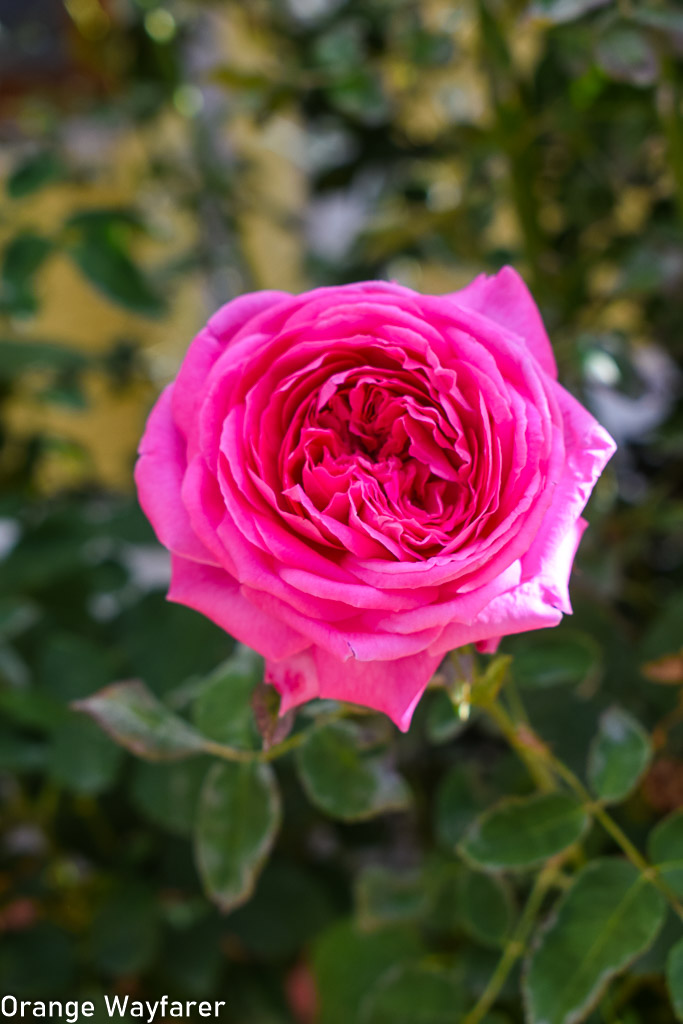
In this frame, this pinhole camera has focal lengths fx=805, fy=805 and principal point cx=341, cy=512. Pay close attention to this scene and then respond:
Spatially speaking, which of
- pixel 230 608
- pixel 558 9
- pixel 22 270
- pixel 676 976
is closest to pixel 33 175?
pixel 22 270

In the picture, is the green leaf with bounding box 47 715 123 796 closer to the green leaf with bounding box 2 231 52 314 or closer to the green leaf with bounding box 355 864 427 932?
the green leaf with bounding box 355 864 427 932

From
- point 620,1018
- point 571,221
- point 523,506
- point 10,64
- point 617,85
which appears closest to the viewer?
point 523,506

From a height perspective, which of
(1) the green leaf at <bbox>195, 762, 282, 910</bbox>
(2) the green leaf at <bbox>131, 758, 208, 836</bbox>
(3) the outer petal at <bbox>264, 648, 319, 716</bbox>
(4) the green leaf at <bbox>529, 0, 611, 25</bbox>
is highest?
(4) the green leaf at <bbox>529, 0, 611, 25</bbox>

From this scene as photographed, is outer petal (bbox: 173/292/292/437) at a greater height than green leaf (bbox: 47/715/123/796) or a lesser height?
greater

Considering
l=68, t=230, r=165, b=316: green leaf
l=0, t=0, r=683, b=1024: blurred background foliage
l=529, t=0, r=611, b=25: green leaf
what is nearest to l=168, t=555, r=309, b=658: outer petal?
l=0, t=0, r=683, b=1024: blurred background foliage

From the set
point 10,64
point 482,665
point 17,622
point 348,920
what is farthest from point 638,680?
point 10,64

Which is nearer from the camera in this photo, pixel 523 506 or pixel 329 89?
pixel 523 506

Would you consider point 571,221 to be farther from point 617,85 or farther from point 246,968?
point 246,968

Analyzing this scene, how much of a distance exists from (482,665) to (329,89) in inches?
16.0

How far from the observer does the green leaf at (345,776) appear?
0.32 metres

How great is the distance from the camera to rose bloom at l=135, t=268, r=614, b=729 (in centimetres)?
22

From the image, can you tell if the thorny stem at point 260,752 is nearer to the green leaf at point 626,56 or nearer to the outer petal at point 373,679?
the outer petal at point 373,679

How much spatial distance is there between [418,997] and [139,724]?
20 centimetres

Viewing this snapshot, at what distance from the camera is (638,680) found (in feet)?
1.52
